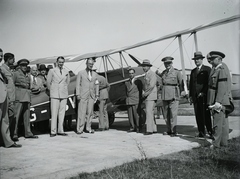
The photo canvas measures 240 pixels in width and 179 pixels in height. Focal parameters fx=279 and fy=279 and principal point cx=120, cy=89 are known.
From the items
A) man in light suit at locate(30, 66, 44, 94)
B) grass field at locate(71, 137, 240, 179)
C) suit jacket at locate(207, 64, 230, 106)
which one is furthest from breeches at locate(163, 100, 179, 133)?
man in light suit at locate(30, 66, 44, 94)

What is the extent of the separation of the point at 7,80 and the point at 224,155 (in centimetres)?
439

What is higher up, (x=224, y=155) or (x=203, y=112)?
(x=203, y=112)

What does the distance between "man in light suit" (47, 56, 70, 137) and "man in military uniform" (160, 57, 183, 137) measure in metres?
2.61

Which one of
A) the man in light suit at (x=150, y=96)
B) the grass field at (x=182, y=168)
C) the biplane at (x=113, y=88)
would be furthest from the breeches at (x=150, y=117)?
the grass field at (x=182, y=168)

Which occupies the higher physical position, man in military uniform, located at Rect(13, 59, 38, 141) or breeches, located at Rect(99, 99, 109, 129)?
man in military uniform, located at Rect(13, 59, 38, 141)

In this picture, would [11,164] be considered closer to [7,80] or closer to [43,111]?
[7,80]

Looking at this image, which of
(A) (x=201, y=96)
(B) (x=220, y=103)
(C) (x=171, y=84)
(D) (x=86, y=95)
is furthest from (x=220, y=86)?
(D) (x=86, y=95)

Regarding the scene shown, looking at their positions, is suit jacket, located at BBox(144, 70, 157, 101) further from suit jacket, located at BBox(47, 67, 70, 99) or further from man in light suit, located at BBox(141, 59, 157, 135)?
suit jacket, located at BBox(47, 67, 70, 99)

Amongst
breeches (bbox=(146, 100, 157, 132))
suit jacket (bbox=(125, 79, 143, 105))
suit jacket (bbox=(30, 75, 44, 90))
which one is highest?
suit jacket (bbox=(30, 75, 44, 90))

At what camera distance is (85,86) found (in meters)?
7.89

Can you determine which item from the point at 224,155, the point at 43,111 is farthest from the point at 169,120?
the point at 43,111

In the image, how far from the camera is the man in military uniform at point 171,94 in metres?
7.06

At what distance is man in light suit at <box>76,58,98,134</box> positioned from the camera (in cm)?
772

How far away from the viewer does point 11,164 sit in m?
4.06
